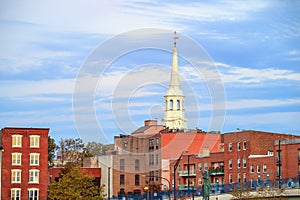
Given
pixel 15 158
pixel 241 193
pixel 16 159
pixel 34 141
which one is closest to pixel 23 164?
pixel 16 159

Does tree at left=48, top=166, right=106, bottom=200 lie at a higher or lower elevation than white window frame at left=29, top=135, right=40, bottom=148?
lower

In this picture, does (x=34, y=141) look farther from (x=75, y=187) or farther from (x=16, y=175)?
(x=75, y=187)

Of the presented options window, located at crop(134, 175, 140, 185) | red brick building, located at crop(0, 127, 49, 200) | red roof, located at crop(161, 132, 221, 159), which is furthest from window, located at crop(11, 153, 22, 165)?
red roof, located at crop(161, 132, 221, 159)

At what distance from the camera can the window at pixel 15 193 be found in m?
126

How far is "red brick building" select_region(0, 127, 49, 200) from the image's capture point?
126m

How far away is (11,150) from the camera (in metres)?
128

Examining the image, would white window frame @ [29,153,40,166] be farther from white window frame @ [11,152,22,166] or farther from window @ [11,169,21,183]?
window @ [11,169,21,183]

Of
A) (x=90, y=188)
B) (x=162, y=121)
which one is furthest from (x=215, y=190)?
(x=162, y=121)

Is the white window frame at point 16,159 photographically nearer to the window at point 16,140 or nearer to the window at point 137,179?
the window at point 16,140

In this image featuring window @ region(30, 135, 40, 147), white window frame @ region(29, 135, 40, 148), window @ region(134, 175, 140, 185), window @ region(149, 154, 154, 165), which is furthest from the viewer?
window @ region(134, 175, 140, 185)

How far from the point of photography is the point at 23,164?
12812 cm

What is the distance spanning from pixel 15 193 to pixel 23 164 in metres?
5.13

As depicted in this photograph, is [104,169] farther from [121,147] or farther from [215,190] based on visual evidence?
[215,190]

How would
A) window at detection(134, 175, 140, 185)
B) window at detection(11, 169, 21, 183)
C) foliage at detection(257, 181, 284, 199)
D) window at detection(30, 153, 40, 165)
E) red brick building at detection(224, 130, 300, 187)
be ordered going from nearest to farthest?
foliage at detection(257, 181, 284, 199), red brick building at detection(224, 130, 300, 187), window at detection(11, 169, 21, 183), window at detection(30, 153, 40, 165), window at detection(134, 175, 140, 185)
